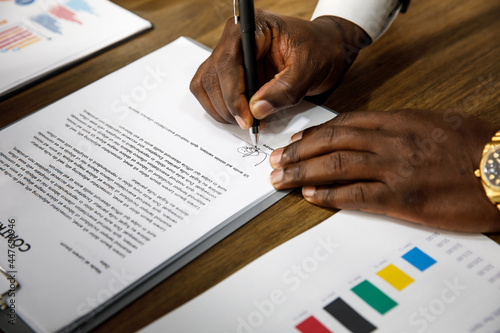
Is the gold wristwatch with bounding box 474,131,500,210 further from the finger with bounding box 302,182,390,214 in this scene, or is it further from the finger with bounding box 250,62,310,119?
the finger with bounding box 250,62,310,119

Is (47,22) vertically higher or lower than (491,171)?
lower

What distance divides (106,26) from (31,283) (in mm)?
655

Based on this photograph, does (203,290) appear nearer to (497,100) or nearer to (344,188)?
(344,188)

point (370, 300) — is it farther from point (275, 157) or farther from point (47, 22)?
point (47, 22)

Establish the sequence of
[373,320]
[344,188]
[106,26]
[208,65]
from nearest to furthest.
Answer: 1. [373,320]
2. [344,188]
3. [208,65]
4. [106,26]

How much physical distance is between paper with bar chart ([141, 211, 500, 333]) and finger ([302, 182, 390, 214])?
3 centimetres

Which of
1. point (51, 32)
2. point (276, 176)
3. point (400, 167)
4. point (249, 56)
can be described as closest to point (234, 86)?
point (249, 56)

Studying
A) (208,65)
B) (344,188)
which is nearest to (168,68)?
(208,65)

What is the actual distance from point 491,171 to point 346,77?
0.35 meters

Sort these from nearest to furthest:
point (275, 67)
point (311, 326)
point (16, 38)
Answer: point (311, 326)
point (275, 67)
point (16, 38)

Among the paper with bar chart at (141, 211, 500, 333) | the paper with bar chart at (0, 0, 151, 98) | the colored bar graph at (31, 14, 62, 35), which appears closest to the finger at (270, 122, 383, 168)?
the paper with bar chart at (141, 211, 500, 333)

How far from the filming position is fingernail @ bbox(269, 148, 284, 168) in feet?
2.43

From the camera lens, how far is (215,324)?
562 millimetres

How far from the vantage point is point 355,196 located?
26.2 inches
